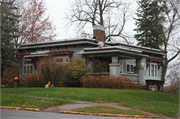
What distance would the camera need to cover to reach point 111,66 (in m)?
25.3

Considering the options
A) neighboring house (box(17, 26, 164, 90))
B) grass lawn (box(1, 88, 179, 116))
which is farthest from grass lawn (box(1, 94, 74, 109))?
neighboring house (box(17, 26, 164, 90))

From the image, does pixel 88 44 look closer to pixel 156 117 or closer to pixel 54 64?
pixel 54 64

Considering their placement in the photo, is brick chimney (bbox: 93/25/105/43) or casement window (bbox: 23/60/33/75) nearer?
brick chimney (bbox: 93/25/105/43)

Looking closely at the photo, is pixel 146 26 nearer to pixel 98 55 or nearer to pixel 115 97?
pixel 98 55

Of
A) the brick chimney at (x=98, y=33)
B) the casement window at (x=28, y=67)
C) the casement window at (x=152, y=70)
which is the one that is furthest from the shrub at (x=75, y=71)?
the casement window at (x=152, y=70)

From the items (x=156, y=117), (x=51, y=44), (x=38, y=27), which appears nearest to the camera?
(x=156, y=117)

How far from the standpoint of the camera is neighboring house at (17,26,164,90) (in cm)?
2552

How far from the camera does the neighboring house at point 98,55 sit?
25516 millimetres

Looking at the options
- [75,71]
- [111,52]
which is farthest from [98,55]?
[75,71]

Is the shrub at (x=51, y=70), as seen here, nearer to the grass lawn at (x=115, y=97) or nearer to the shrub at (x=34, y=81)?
the shrub at (x=34, y=81)

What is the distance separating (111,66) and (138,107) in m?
9.75

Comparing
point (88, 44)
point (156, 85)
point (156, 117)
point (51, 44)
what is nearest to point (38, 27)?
point (51, 44)

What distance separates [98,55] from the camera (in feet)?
87.1

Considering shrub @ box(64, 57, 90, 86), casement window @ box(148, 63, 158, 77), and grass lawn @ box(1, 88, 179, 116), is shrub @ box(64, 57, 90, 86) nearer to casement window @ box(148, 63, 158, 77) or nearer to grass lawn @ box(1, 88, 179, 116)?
grass lawn @ box(1, 88, 179, 116)
